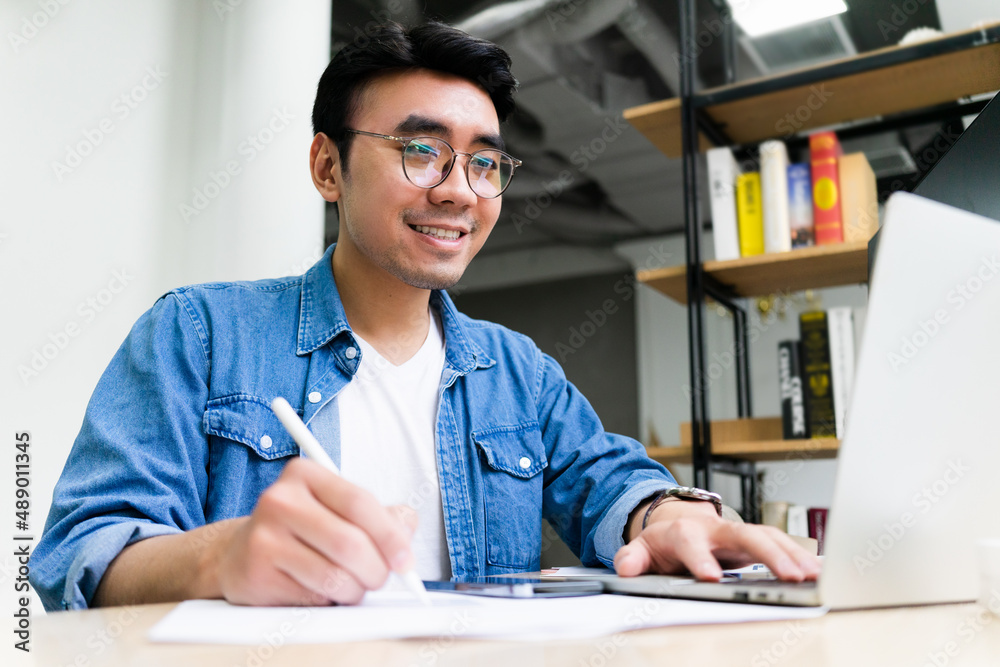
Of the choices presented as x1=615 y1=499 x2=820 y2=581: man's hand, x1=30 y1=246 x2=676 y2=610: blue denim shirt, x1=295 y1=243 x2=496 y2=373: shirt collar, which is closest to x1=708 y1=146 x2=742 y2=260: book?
x1=30 y1=246 x2=676 y2=610: blue denim shirt

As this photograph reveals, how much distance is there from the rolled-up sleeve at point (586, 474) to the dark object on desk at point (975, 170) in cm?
46

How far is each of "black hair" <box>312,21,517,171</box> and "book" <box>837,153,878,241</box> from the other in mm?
1271

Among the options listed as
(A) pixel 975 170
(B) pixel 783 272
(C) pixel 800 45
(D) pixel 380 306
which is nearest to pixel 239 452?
(D) pixel 380 306

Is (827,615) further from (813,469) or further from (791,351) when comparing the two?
(813,469)

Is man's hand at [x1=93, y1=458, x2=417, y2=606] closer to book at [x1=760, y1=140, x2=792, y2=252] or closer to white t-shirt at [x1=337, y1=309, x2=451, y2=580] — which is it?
white t-shirt at [x1=337, y1=309, x2=451, y2=580]

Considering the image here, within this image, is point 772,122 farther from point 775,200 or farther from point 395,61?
point 395,61

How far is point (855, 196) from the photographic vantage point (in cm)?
213

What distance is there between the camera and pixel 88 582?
2.17ft

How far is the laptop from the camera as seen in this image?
0.41 metres

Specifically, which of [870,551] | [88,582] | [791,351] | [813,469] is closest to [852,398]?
[870,551]

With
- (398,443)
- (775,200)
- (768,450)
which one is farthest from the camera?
(775,200)

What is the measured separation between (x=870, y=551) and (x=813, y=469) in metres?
4.06

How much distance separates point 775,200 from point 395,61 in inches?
53.5

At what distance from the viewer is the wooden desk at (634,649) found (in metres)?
0.36
